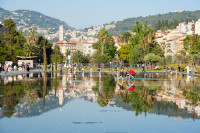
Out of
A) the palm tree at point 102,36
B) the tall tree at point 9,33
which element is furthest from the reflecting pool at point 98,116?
the palm tree at point 102,36

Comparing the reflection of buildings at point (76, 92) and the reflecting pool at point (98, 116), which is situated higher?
the reflection of buildings at point (76, 92)

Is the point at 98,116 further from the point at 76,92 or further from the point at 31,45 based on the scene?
the point at 31,45

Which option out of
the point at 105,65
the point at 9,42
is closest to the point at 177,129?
the point at 9,42

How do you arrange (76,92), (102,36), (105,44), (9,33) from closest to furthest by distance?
(76,92)
(9,33)
(102,36)
(105,44)

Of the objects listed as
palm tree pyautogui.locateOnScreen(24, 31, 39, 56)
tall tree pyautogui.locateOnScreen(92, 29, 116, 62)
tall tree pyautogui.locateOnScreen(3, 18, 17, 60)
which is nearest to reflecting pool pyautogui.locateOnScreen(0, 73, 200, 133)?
tall tree pyautogui.locateOnScreen(3, 18, 17, 60)

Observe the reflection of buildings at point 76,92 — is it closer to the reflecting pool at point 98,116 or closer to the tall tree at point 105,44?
the reflecting pool at point 98,116

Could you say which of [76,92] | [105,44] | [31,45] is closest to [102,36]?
[105,44]

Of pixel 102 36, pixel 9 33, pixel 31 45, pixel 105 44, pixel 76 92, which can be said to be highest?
pixel 102 36

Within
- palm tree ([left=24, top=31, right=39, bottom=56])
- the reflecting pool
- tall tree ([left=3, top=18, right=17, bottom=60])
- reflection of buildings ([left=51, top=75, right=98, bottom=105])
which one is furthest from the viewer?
palm tree ([left=24, top=31, right=39, bottom=56])

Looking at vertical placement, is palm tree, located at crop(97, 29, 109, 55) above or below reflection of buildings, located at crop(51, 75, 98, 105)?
above

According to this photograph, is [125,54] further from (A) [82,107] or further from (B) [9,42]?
(A) [82,107]

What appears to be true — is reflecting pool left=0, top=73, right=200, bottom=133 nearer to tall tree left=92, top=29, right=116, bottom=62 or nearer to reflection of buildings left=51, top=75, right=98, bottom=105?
reflection of buildings left=51, top=75, right=98, bottom=105

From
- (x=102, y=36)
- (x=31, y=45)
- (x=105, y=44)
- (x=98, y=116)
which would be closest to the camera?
(x=98, y=116)

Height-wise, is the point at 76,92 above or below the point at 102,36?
below
